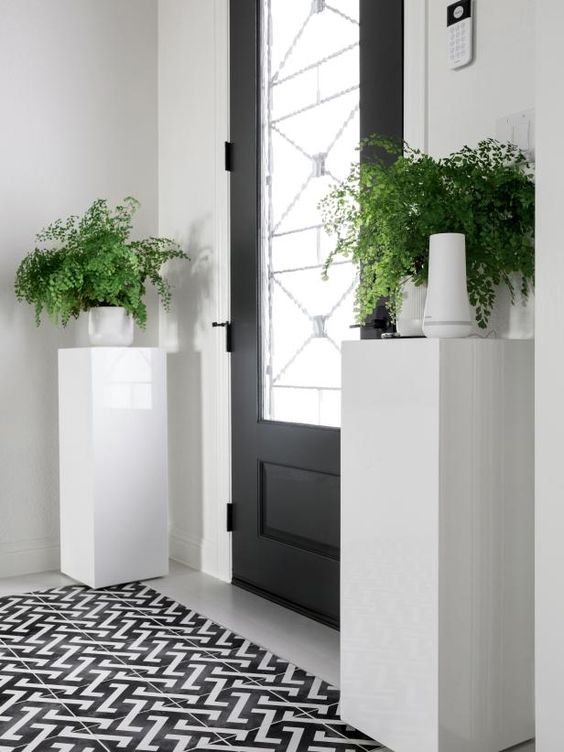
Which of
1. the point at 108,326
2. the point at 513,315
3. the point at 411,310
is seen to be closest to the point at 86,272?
the point at 108,326

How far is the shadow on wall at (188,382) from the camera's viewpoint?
3525 mm

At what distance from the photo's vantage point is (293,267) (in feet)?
9.79

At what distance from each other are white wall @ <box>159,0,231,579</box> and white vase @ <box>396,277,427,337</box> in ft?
4.73

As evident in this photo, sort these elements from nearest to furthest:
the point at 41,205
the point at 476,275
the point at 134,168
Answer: the point at 476,275 → the point at 41,205 → the point at 134,168

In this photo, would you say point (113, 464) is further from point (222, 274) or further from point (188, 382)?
point (222, 274)

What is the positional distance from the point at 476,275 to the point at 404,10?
94 centimetres

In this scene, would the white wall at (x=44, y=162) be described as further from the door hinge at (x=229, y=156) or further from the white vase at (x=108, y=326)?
the door hinge at (x=229, y=156)

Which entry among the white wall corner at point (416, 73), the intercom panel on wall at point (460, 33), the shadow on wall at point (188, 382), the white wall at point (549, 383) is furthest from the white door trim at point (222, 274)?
the white wall at point (549, 383)

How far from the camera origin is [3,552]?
3.45 metres

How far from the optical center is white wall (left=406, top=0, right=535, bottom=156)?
2057 millimetres

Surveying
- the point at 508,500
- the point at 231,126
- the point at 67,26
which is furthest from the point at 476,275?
the point at 67,26

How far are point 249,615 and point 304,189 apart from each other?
61.2 inches

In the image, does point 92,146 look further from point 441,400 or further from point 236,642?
point 441,400

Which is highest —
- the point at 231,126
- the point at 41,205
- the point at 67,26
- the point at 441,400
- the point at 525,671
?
the point at 67,26
